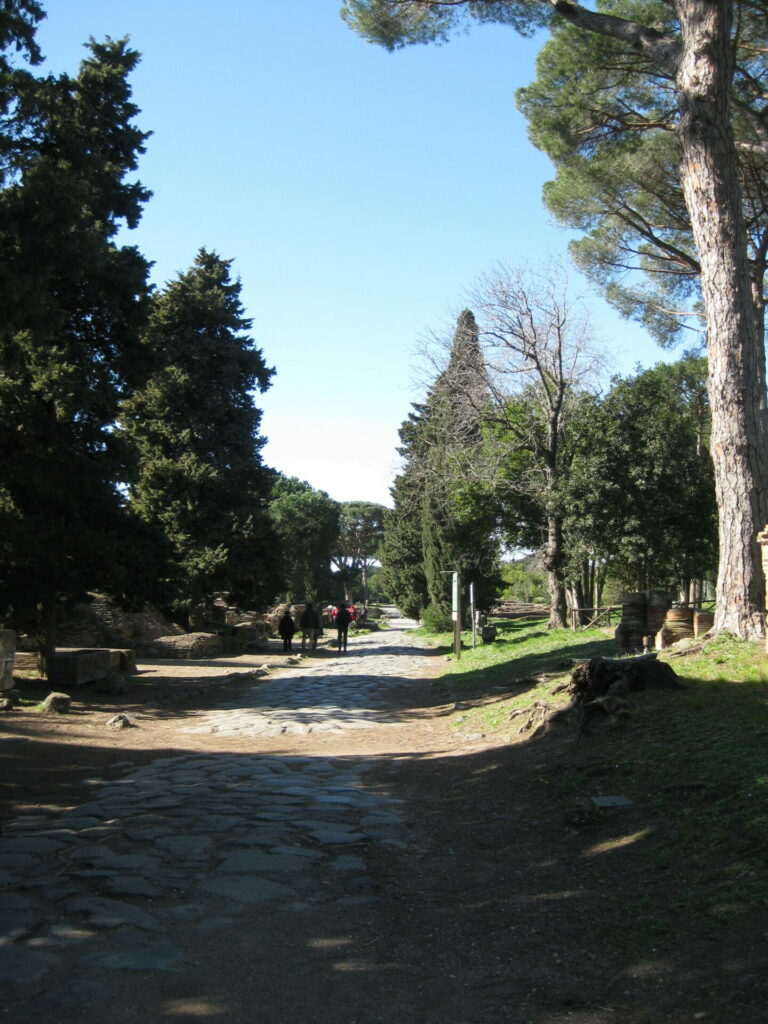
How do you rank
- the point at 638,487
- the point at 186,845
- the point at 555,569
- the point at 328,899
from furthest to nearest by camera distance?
the point at 555,569, the point at 638,487, the point at 186,845, the point at 328,899

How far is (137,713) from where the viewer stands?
12.1 metres

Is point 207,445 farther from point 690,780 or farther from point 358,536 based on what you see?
point 358,536

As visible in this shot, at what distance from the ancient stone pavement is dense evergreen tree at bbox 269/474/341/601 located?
1949 inches

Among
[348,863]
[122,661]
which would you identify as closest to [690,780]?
[348,863]

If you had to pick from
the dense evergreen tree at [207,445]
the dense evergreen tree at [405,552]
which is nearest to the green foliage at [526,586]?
the dense evergreen tree at [405,552]

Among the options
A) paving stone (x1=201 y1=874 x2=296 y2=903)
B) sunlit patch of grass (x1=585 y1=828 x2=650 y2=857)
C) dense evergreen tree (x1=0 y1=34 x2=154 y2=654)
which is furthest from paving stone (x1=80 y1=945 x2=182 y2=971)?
dense evergreen tree (x1=0 y1=34 x2=154 y2=654)

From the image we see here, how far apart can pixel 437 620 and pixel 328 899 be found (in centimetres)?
3216

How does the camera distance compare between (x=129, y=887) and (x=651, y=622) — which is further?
(x=651, y=622)

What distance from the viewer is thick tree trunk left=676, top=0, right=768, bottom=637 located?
10.2 meters

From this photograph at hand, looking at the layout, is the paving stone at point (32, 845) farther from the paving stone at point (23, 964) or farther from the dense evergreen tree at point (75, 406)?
the dense evergreen tree at point (75, 406)

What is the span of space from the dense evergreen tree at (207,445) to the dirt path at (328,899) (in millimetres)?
19108

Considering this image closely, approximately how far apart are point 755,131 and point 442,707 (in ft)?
42.2

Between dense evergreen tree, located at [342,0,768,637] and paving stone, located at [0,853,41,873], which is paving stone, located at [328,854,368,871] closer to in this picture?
paving stone, located at [0,853,41,873]

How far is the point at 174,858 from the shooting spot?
5.12 meters
